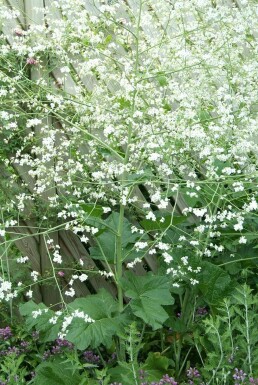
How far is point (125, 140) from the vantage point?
3.12 m

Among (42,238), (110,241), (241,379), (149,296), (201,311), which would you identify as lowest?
(241,379)

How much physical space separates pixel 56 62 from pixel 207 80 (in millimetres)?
908

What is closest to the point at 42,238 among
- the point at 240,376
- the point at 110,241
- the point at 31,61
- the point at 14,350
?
the point at 110,241

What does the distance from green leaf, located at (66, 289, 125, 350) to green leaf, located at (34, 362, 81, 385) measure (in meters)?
0.12

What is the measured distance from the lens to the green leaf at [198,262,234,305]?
2.96 m

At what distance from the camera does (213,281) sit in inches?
117

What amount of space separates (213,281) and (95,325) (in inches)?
26.1

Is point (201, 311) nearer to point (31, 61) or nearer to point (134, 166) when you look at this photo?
point (134, 166)

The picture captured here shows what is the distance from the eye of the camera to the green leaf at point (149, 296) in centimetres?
270

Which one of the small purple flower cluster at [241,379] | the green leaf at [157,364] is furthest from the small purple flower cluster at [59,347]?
the small purple flower cluster at [241,379]

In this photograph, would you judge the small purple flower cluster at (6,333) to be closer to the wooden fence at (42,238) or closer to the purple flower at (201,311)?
the wooden fence at (42,238)

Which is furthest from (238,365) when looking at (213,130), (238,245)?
(213,130)

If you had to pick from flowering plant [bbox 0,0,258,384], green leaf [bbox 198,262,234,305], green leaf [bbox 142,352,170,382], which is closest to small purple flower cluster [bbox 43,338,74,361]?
flowering plant [bbox 0,0,258,384]

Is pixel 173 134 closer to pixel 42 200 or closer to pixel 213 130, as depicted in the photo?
pixel 213 130
